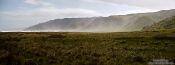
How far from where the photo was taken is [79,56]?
Result: 3788 centimetres

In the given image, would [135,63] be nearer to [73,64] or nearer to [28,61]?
[73,64]

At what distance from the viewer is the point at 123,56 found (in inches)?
1496

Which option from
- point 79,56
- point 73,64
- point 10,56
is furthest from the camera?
point 79,56

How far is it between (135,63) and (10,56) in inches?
567

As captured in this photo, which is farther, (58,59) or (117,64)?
(58,59)

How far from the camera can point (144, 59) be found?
114 feet

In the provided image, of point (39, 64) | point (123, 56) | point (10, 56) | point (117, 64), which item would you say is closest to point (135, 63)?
point (117, 64)

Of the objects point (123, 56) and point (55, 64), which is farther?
point (123, 56)

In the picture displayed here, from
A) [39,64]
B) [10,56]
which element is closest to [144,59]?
[39,64]

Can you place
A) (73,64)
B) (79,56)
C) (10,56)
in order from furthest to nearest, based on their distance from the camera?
(79,56)
(10,56)
(73,64)

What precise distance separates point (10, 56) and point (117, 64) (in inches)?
489

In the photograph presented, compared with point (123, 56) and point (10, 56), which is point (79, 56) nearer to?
point (123, 56)

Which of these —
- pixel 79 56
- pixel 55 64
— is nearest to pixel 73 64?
pixel 55 64

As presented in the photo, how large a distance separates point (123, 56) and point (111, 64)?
22.3ft
